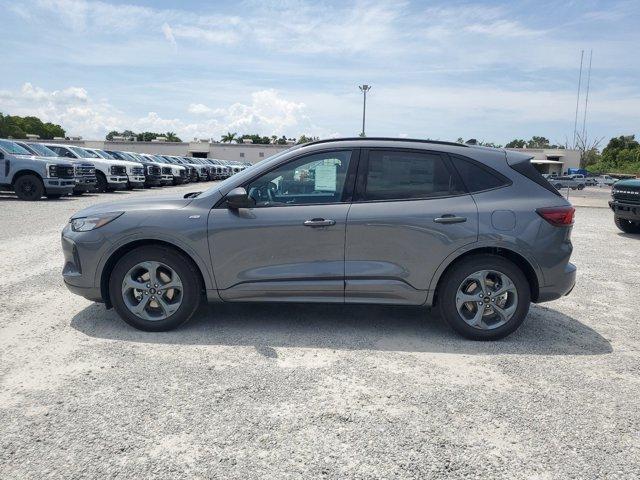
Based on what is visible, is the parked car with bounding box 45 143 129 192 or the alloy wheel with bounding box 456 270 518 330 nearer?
the alloy wheel with bounding box 456 270 518 330

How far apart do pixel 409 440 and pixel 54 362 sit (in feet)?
8.46

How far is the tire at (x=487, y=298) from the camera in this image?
4.31 meters

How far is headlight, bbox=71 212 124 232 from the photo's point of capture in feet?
14.6

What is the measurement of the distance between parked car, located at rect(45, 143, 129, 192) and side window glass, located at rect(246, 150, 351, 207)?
690 inches

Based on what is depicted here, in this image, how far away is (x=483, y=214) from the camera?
14.1 feet

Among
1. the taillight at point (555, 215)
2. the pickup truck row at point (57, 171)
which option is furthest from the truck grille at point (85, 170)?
the taillight at point (555, 215)

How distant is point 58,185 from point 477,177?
15.0 metres

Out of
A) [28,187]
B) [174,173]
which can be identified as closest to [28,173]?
[28,187]

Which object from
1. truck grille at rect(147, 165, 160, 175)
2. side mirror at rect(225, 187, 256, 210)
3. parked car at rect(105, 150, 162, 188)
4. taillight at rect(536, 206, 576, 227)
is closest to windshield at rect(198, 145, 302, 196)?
side mirror at rect(225, 187, 256, 210)

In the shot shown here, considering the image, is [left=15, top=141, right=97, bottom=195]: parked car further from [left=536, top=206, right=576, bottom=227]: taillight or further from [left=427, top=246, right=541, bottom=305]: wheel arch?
[left=536, top=206, right=576, bottom=227]: taillight

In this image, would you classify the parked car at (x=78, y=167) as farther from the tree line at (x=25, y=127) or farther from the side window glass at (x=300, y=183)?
the tree line at (x=25, y=127)

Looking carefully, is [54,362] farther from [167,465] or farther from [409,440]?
[409,440]

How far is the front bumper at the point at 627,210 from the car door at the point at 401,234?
8.47 meters

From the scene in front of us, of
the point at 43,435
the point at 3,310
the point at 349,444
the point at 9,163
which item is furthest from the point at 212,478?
the point at 9,163
